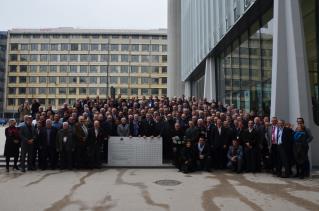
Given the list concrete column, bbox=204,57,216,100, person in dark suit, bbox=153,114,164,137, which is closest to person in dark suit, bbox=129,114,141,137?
person in dark suit, bbox=153,114,164,137

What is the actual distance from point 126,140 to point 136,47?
293 feet

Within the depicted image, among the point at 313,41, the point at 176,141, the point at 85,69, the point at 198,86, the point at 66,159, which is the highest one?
A: the point at 85,69

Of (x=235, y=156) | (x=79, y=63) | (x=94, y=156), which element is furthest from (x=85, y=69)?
(x=235, y=156)

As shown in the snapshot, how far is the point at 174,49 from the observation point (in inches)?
1788

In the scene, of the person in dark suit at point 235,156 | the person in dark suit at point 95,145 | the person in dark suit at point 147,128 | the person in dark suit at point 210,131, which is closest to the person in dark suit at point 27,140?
the person in dark suit at point 95,145

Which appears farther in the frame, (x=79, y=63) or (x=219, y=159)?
(x=79, y=63)

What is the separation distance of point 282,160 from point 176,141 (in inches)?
152

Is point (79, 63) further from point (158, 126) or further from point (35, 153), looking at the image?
point (158, 126)

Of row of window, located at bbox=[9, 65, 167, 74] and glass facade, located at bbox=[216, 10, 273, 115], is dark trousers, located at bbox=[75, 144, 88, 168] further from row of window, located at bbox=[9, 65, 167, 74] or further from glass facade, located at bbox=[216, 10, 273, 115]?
row of window, located at bbox=[9, 65, 167, 74]

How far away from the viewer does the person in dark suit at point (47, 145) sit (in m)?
13.7

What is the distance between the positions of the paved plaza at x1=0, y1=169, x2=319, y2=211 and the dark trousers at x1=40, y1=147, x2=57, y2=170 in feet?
2.23

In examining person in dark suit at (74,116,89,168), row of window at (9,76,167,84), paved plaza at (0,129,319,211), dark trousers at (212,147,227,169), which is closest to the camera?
paved plaza at (0,129,319,211)

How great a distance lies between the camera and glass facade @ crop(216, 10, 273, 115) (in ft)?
55.5

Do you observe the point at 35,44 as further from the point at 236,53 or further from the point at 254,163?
the point at 254,163
